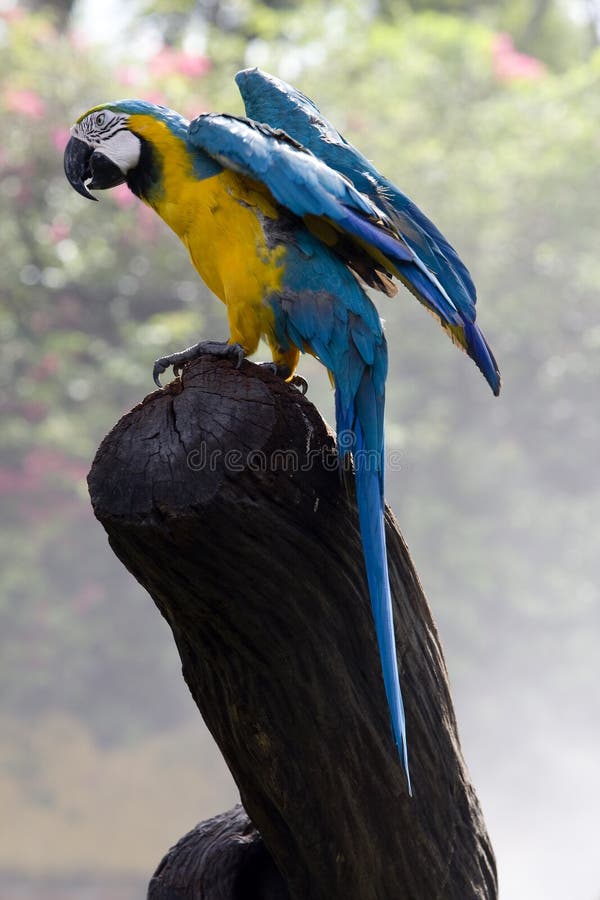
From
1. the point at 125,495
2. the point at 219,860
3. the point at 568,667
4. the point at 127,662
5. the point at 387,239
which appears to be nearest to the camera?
the point at 125,495

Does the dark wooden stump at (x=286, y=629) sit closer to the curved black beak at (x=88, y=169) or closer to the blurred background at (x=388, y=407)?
the curved black beak at (x=88, y=169)

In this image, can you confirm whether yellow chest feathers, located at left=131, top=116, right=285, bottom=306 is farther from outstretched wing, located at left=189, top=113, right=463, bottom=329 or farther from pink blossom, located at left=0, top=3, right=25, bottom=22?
pink blossom, located at left=0, top=3, right=25, bottom=22

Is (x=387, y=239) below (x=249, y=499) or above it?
above

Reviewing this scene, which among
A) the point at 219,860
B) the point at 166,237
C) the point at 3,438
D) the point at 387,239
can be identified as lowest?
the point at 219,860

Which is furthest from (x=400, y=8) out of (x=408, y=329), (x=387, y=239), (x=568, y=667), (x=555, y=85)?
(x=387, y=239)

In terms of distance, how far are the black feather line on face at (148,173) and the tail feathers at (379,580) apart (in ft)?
1.68

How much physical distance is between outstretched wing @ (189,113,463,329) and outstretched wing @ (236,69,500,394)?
2cm

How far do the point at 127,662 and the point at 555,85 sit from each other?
383 cm

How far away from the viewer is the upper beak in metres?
1.40

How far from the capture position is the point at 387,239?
1.13 metres

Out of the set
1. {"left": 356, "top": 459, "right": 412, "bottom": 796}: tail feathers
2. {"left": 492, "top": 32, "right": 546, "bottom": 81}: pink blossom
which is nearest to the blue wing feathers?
{"left": 356, "top": 459, "right": 412, "bottom": 796}: tail feathers

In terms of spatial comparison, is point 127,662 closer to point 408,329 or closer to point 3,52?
point 408,329

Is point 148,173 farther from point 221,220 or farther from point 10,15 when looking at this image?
point 10,15

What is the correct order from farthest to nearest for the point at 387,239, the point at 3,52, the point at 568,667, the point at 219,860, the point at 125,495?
the point at 568,667, the point at 3,52, the point at 219,860, the point at 387,239, the point at 125,495
